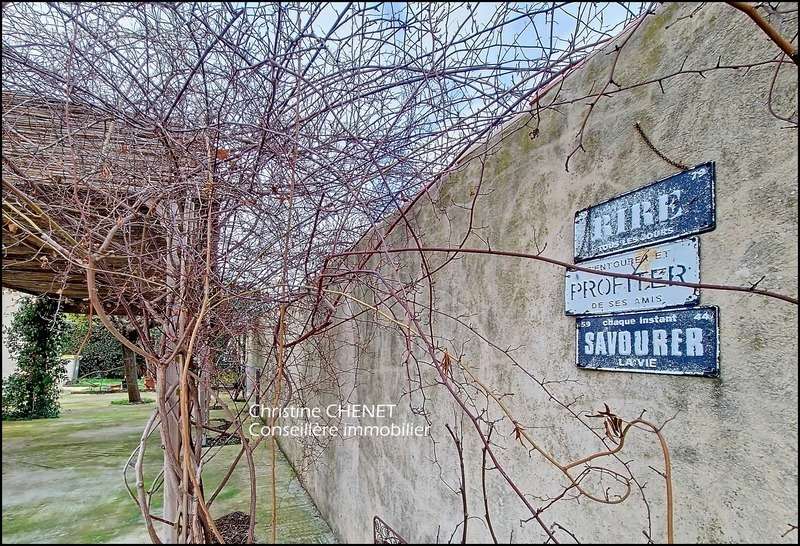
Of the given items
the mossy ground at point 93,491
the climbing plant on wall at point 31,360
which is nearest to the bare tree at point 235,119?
the mossy ground at point 93,491

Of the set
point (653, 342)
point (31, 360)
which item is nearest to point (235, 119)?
point (653, 342)

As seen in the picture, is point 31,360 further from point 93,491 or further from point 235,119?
point 235,119

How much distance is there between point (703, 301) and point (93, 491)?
6.38 m

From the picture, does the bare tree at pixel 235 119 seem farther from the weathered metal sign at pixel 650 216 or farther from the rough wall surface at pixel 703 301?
the weathered metal sign at pixel 650 216

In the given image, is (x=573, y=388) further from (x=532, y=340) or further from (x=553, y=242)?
(x=553, y=242)

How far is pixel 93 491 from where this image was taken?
5.12 m

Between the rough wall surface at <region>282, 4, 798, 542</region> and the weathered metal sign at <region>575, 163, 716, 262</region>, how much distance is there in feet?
0.11

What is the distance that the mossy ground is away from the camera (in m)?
4.01

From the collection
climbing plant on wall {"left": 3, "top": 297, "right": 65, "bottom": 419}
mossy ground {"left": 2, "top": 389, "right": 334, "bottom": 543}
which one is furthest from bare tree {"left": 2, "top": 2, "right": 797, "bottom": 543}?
climbing plant on wall {"left": 3, "top": 297, "right": 65, "bottom": 419}

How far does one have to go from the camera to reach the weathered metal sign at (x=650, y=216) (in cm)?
116

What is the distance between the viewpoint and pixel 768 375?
995 mm

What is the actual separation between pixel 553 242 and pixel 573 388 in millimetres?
541

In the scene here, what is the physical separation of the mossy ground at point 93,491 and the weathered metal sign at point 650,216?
2099 millimetres

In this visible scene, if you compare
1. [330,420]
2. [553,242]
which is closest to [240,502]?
[330,420]
